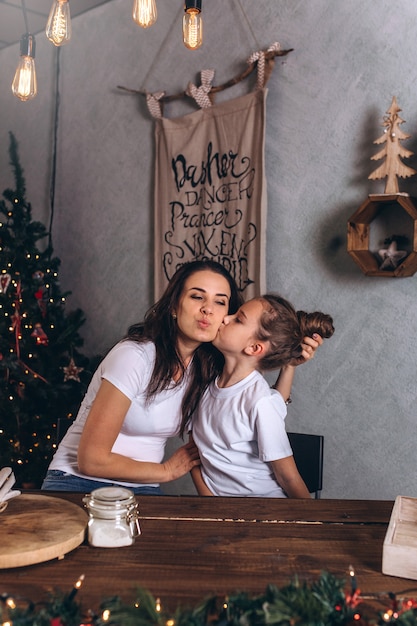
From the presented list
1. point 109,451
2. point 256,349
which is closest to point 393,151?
point 256,349

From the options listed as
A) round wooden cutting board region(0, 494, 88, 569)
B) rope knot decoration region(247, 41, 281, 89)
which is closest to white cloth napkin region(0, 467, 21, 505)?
round wooden cutting board region(0, 494, 88, 569)

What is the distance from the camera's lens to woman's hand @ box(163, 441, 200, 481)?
1.97 metres

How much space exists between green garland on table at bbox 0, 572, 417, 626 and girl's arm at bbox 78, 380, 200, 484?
877mm

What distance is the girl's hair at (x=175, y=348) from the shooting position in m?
2.08

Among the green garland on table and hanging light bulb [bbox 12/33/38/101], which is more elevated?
hanging light bulb [bbox 12/33/38/101]

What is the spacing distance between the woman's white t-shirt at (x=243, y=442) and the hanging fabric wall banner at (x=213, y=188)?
1202 millimetres

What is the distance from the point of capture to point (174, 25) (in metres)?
3.82

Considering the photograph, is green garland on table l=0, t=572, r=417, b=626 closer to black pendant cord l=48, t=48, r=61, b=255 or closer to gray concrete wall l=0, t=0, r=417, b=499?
gray concrete wall l=0, t=0, r=417, b=499

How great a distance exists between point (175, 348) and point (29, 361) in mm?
1923

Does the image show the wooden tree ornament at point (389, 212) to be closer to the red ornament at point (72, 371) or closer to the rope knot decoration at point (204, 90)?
the rope knot decoration at point (204, 90)

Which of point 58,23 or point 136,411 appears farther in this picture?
point 136,411

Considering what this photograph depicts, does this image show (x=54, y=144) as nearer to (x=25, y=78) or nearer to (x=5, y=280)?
(x=5, y=280)

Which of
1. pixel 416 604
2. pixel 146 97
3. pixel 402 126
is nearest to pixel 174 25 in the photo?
pixel 146 97

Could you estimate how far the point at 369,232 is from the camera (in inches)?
112
